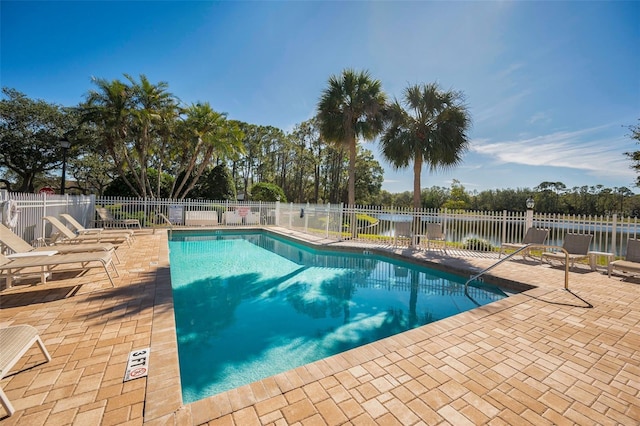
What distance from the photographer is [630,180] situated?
1384 cm

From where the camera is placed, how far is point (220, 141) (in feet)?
59.6

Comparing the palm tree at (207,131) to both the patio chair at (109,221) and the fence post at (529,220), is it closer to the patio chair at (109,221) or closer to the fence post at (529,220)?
the patio chair at (109,221)

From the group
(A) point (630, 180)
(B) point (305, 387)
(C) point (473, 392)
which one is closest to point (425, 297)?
(C) point (473, 392)

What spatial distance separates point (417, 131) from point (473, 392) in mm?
11061

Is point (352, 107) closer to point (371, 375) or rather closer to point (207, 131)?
point (207, 131)

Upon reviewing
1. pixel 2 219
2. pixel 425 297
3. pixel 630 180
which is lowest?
pixel 425 297

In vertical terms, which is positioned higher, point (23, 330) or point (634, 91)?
point (634, 91)

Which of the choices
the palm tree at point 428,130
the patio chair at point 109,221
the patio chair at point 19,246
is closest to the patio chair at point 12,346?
the patio chair at point 19,246

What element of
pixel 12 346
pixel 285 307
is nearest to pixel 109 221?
pixel 285 307

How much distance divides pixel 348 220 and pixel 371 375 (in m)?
9.29

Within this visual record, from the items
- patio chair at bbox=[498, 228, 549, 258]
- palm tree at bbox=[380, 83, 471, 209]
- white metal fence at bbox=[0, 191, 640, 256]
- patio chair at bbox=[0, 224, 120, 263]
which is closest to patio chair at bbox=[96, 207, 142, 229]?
white metal fence at bbox=[0, 191, 640, 256]

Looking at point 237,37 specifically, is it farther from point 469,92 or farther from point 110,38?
point 469,92

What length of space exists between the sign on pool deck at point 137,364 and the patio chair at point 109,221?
12243 mm

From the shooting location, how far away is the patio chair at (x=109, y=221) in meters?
12.2
